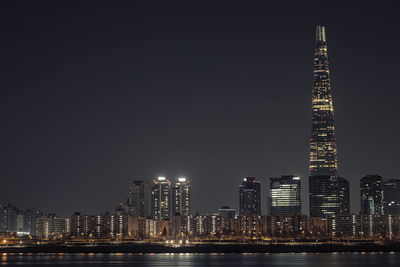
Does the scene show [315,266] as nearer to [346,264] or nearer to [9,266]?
[346,264]

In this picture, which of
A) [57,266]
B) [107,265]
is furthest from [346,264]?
[57,266]

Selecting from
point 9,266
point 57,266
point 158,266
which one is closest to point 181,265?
point 158,266

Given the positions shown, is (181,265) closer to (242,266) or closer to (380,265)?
(242,266)

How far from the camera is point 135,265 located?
15812 centimetres

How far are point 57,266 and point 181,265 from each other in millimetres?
25149

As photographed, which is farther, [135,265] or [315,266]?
[135,265]

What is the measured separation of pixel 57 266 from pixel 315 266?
5148 cm

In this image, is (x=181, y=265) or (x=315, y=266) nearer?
(x=315, y=266)

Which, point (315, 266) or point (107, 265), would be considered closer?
point (315, 266)

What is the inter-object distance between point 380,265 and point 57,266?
64875 millimetres

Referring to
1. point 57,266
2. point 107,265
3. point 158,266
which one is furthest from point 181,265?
point 57,266

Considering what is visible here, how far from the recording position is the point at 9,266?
150m

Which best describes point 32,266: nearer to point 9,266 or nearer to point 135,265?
point 9,266

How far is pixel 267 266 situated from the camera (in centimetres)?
15050
